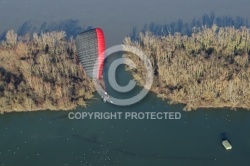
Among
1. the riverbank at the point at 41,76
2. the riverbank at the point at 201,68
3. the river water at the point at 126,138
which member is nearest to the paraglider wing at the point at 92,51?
the riverbank at the point at 41,76

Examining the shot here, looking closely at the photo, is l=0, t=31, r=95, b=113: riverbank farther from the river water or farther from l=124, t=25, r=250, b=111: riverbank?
l=124, t=25, r=250, b=111: riverbank

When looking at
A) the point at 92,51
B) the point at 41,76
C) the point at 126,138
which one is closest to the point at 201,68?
the point at 126,138

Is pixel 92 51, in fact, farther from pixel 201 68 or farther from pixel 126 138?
pixel 201 68

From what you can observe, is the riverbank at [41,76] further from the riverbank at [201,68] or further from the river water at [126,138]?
the riverbank at [201,68]

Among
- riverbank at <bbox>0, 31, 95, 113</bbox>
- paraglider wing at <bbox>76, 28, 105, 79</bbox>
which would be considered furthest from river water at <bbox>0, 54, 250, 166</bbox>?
paraglider wing at <bbox>76, 28, 105, 79</bbox>

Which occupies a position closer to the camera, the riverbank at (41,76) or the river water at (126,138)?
the river water at (126,138)

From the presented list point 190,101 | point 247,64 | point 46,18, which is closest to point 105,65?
point 190,101
